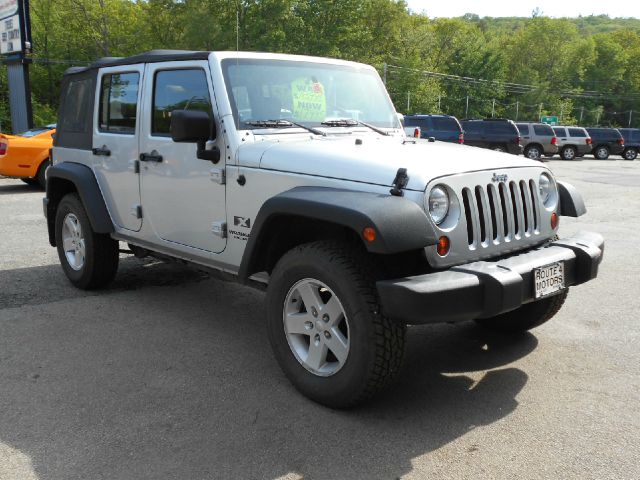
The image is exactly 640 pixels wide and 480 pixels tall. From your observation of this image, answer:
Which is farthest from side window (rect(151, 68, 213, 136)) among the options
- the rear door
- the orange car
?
A: the orange car

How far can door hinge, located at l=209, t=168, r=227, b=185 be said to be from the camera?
4094 millimetres

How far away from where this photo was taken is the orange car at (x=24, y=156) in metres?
12.8

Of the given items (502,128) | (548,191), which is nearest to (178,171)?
(548,191)

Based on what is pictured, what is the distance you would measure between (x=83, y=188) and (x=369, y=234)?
333 centimetres

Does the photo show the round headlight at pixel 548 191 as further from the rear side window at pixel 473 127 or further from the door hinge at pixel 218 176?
the rear side window at pixel 473 127

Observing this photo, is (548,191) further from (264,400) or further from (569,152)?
(569,152)

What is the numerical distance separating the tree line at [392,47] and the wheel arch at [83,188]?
2686 mm

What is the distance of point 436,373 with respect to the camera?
4.04 metres

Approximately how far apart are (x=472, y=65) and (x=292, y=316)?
300 ft

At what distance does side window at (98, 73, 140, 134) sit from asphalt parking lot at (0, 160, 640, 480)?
153cm

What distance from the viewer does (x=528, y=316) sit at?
4488mm

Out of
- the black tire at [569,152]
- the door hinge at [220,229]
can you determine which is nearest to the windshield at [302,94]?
the door hinge at [220,229]

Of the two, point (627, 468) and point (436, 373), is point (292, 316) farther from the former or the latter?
point (627, 468)

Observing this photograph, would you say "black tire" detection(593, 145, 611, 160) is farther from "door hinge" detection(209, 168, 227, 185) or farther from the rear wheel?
"door hinge" detection(209, 168, 227, 185)
